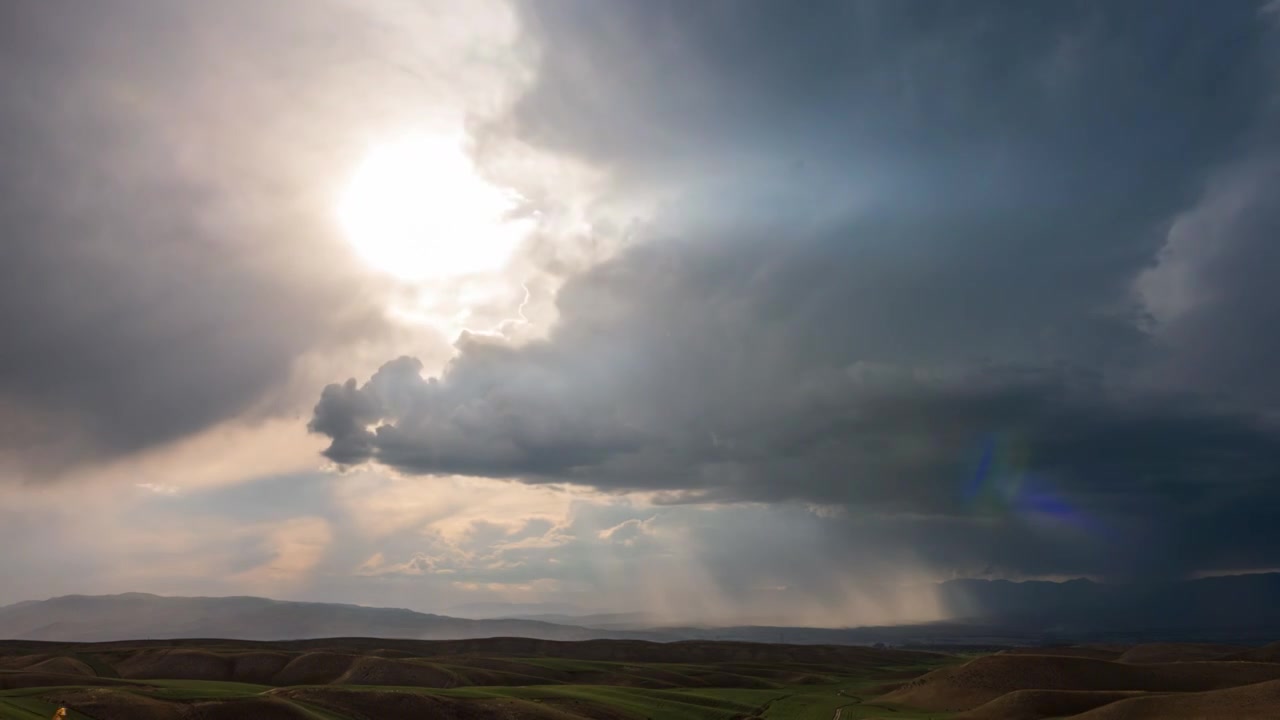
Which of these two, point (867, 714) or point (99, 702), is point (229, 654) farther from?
point (867, 714)

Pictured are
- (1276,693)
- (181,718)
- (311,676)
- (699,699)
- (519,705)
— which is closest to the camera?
(181,718)

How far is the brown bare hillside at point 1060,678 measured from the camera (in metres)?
129

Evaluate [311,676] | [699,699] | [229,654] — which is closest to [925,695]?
[699,699]

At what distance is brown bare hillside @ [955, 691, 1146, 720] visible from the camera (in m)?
105

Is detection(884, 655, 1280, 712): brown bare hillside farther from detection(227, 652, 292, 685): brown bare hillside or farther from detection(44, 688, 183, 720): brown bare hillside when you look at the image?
detection(227, 652, 292, 685): brown bare hillside

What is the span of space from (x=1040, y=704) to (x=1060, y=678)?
3130cm

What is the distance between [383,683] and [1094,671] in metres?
115

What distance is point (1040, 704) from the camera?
107750 mm

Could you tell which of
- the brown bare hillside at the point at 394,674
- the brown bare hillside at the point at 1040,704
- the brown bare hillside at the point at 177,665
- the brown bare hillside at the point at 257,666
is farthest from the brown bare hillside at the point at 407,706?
the brown bare hillside at the point at 177,665

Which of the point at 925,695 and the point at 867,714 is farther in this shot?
the point at 925,695

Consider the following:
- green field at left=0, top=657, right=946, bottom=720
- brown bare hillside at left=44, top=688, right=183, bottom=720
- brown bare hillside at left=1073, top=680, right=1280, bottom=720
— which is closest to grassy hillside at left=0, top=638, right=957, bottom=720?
brown bare hillside at left=44, top=688, right=183, bottom=720

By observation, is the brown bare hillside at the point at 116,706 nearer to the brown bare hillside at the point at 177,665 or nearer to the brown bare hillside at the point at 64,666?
the brown bare hillside at the point at 64,666

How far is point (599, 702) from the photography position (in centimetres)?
11294

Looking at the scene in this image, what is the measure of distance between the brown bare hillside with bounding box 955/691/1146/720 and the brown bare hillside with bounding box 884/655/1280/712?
14.8 m
